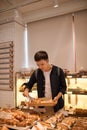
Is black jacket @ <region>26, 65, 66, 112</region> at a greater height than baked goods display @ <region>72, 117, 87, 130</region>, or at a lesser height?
greater

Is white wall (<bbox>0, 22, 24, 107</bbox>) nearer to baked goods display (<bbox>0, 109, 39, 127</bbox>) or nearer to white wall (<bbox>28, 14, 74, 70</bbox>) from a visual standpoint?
white wall (<bbox>28, 14, 74, 70</bbox>)

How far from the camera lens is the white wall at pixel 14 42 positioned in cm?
438

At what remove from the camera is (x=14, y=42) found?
436cm

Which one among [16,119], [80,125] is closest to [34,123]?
[16,119]

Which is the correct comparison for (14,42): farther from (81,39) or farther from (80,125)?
(80,125)

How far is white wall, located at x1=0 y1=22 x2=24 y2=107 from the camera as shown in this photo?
4379 millimetres

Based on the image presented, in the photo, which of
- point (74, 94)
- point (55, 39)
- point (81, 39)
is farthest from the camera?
point (55, 39)

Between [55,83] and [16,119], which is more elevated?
[55,83]

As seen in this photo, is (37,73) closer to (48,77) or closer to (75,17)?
(48,77)

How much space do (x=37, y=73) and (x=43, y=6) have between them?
8.16 ft

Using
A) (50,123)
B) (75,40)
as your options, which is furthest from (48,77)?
(75,40)

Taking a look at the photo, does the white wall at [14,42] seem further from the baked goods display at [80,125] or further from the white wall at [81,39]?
the baked goods display at [80,125]

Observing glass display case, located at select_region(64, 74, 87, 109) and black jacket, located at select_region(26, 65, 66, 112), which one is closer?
black jacket, located at select_region(26, 65, 66, 112)

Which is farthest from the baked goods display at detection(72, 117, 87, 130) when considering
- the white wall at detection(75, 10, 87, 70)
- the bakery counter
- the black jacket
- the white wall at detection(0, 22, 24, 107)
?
the white wall at detection(0, 22, 24, 107)
